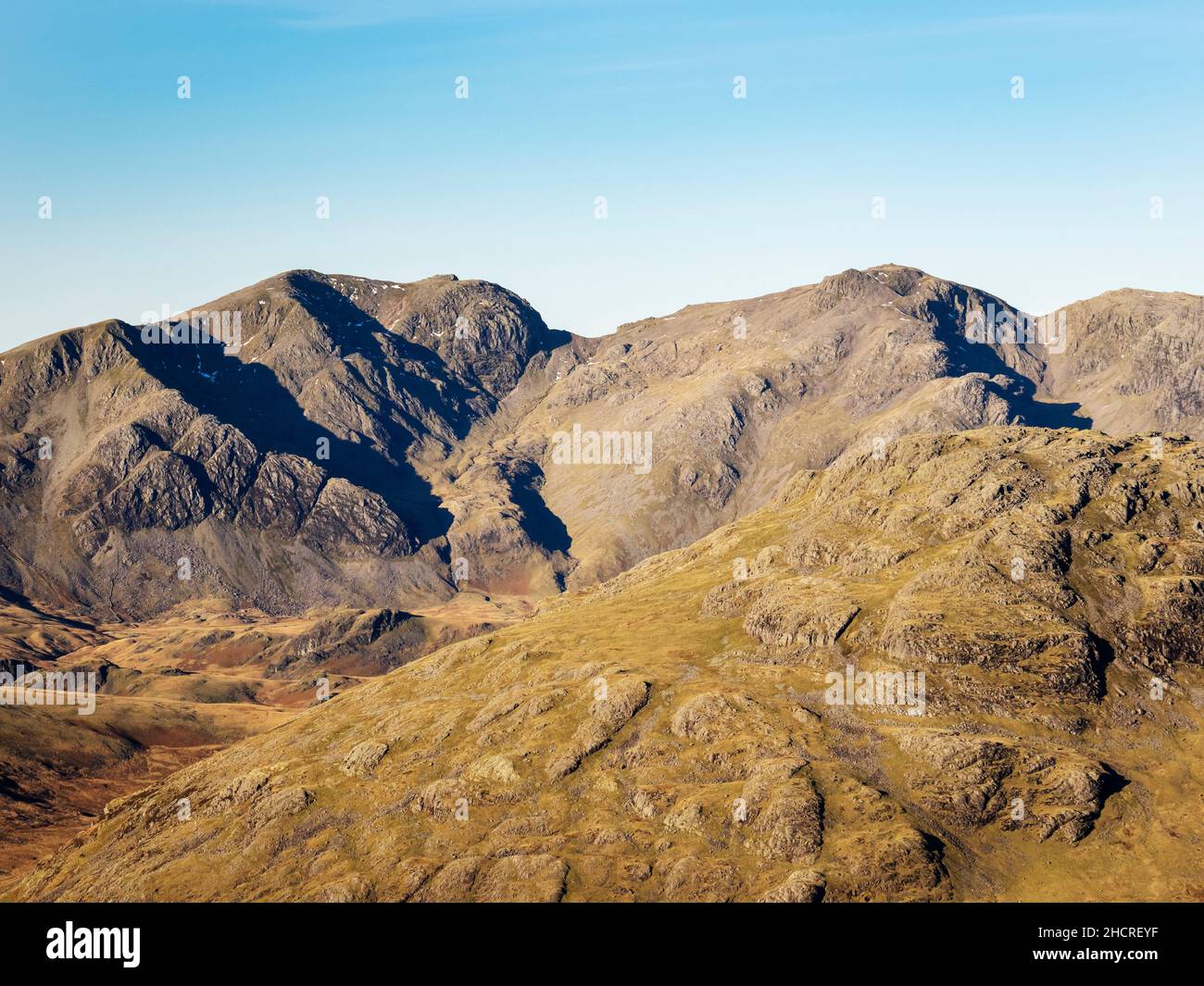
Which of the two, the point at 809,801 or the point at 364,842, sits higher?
the point at 809,801

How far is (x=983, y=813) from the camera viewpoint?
165250 millimetres

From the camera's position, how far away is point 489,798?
602 ft

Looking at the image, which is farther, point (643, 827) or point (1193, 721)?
point (1193, 721)
